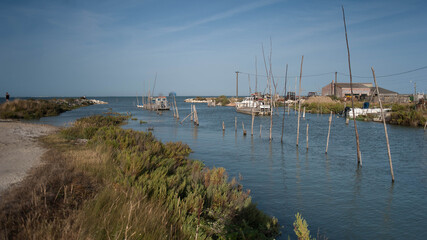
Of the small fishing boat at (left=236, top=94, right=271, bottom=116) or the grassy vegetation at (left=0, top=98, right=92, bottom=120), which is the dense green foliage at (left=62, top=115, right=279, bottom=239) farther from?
the small fishing boat at (left=236, top=94, right=271, bottom=116)

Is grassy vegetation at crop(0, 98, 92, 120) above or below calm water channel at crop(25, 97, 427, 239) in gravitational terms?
above

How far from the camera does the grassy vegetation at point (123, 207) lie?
4.45 meters

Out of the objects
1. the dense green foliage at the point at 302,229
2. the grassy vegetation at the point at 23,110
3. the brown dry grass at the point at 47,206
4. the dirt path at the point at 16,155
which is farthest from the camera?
the grassy vegetation at the point at 23,110

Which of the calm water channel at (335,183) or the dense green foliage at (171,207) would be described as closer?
the dense green foliage at (171,207)

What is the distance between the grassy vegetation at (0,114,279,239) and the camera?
175 inches

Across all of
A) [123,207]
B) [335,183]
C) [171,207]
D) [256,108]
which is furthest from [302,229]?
[256,108]

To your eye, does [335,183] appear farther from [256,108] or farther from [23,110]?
[23,110]

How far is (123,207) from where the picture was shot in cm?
504

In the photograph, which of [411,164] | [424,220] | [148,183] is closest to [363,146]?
[411,164]

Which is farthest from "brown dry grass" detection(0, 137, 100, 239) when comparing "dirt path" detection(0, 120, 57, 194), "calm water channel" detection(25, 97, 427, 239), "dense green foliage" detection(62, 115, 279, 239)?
"calm water channel" detection(25, 97, 427, 239)

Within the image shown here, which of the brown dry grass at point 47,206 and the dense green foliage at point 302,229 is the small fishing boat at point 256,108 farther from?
the dense green foliage at point 302,229

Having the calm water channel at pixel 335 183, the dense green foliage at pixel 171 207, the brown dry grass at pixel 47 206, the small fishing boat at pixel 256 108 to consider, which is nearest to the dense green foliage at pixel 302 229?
the dense green foliage at pixel 171 207

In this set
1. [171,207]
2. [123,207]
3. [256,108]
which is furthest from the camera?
[256,108]

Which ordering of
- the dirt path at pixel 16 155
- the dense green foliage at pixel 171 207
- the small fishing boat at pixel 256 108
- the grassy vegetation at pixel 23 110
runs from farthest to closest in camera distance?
the small fishing boat at pixel 256 108
the grassy vegetation at pixel 23 110
the dirt path at pixel 16 155
the dense green foliage at pixel 171 207
